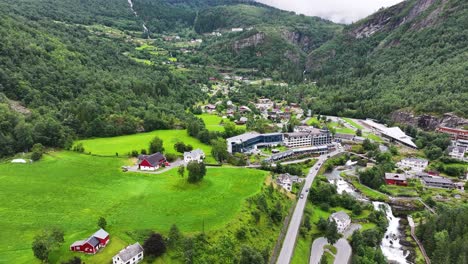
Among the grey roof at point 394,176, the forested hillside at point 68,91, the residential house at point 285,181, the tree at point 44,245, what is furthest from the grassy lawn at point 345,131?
the tree at point 44,245

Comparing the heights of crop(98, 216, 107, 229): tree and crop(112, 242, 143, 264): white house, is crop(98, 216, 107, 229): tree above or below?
above

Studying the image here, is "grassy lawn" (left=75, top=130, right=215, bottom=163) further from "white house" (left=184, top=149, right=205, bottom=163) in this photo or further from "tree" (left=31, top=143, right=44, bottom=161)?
"tree" (left=31, top=143, right=44, bottom=161)

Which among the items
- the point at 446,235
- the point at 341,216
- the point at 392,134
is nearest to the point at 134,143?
the point at 341,216

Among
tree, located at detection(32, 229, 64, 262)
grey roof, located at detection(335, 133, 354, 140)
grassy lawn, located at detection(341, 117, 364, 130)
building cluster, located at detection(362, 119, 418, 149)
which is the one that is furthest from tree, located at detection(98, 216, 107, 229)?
grassy lawn, located at detection(341, 117, 364, 130)

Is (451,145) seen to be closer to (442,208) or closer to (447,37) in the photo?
(442,208)

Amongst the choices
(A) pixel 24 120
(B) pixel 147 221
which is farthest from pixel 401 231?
(A) pixel 24 120
